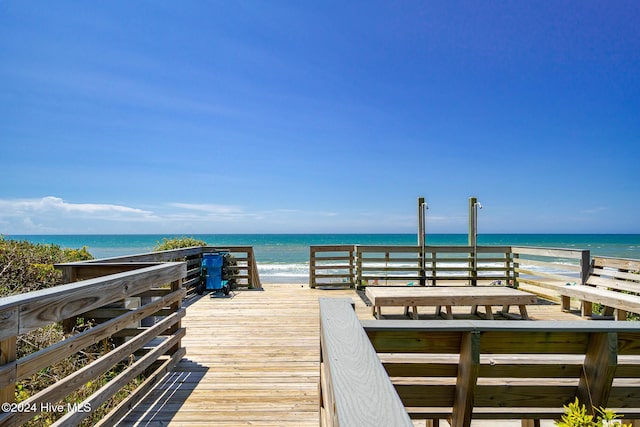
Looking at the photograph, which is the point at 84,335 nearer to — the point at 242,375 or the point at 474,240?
the point at 242,375

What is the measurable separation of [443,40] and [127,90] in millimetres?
10362

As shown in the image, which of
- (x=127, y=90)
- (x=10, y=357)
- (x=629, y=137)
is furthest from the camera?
(x=629, y=137)

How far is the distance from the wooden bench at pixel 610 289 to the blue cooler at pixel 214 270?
6082 millimetres

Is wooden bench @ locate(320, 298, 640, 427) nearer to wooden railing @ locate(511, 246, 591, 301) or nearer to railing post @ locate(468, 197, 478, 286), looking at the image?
wooden railing @ locate(511, 246, 591, 301)

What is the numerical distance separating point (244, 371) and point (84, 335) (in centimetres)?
156

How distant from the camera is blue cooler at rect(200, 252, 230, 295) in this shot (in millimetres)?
6617

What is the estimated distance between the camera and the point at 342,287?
24.7 ft

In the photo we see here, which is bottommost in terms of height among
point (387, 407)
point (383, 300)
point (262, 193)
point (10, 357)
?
point (383, 300)

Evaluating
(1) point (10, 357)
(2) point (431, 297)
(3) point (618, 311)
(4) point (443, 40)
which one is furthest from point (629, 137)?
(1) point (10, 357)

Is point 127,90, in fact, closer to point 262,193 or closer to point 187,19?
point 187,19

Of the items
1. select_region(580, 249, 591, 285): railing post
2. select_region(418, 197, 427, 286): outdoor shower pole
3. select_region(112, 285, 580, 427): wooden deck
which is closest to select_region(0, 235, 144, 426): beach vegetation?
select_region(112, 285, 580, 427): wooden deck

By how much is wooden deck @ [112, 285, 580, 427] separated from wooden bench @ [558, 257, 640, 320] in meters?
0.43

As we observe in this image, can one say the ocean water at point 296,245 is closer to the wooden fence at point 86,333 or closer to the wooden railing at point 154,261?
the wooden railing at point 154,261

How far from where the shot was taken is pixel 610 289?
16.5 feet
